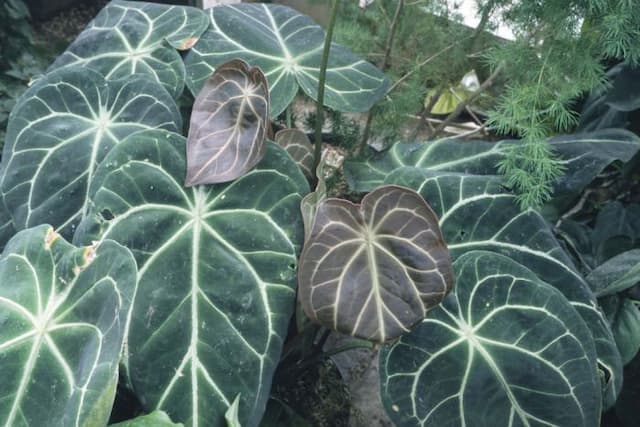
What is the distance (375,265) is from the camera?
885 mm

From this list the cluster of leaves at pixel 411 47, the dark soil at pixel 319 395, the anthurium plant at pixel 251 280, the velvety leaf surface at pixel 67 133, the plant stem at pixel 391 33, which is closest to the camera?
the anthurium plant at pixel 251 280

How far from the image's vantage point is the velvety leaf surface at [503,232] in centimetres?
100

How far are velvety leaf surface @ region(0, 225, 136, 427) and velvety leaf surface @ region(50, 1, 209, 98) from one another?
0.48m

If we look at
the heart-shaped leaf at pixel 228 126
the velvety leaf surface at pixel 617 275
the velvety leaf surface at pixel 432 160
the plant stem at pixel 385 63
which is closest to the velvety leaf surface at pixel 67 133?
the heart-shaped leaf at pixel 228 126

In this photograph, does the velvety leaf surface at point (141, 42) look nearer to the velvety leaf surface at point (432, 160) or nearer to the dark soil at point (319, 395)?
the velvety leaf surface at point (432, 160)

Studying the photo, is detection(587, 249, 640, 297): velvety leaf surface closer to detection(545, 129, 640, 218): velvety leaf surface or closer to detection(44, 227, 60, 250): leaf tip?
detection(545, 129, 640, 218): velvety leaf surface

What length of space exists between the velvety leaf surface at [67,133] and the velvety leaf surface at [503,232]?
1.63ft

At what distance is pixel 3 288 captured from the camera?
870 millimetres

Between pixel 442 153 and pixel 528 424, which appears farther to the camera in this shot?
pixel 442 153

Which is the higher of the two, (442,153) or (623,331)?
(442,153)

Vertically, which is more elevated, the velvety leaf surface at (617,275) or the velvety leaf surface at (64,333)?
the velvety leaf surface at (617,275)

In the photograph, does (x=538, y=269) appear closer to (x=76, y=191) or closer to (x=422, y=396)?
(x=422, y=396)

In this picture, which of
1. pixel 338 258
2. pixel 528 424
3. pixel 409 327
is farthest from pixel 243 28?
pixel 528 424

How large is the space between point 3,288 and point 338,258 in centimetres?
48
